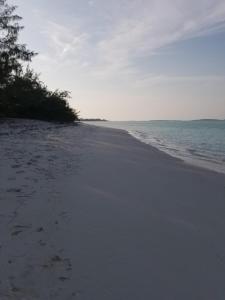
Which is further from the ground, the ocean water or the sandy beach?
the sandy beach

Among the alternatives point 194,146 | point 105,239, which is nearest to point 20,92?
point 194,146

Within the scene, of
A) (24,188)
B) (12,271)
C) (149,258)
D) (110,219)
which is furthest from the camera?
(24,188)

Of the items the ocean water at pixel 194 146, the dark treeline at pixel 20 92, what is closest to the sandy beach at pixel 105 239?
the ocean water at pixel 194 146

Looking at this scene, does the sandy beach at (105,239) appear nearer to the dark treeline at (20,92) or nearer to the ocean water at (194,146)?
the ocean water at (194,146)

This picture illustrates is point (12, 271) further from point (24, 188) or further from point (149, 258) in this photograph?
point (24, 188)

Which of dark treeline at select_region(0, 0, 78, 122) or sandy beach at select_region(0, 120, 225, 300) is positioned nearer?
sandy beach at select_region(0, 120, 225, 300)

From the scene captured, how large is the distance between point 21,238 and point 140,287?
135 cm

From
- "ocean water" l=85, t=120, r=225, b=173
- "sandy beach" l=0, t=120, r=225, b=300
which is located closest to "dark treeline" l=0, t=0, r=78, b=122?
"ocean water" l=85, t=120, r=225, b=173

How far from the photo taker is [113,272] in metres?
3.53

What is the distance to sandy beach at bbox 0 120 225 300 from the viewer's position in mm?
3256

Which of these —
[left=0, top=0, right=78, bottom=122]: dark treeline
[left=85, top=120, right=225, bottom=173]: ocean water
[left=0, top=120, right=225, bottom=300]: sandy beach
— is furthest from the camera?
[left=0, top=0, right=78, bottom=122]: dark treeline

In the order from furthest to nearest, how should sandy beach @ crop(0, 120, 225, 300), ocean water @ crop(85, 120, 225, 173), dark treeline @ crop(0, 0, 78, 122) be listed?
dark treeline @ crop(0, 0, 78, 122) → ocean water @ crop(85, 120, 225, 173) → sandy beach @ crop(0, 120, 225, 300)

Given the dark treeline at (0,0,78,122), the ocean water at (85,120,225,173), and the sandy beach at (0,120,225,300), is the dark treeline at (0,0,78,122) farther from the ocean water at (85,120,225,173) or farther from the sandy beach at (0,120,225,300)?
the sandy beach at (0,120,225,300)

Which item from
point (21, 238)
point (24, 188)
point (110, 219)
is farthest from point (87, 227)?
point (24, 188)
